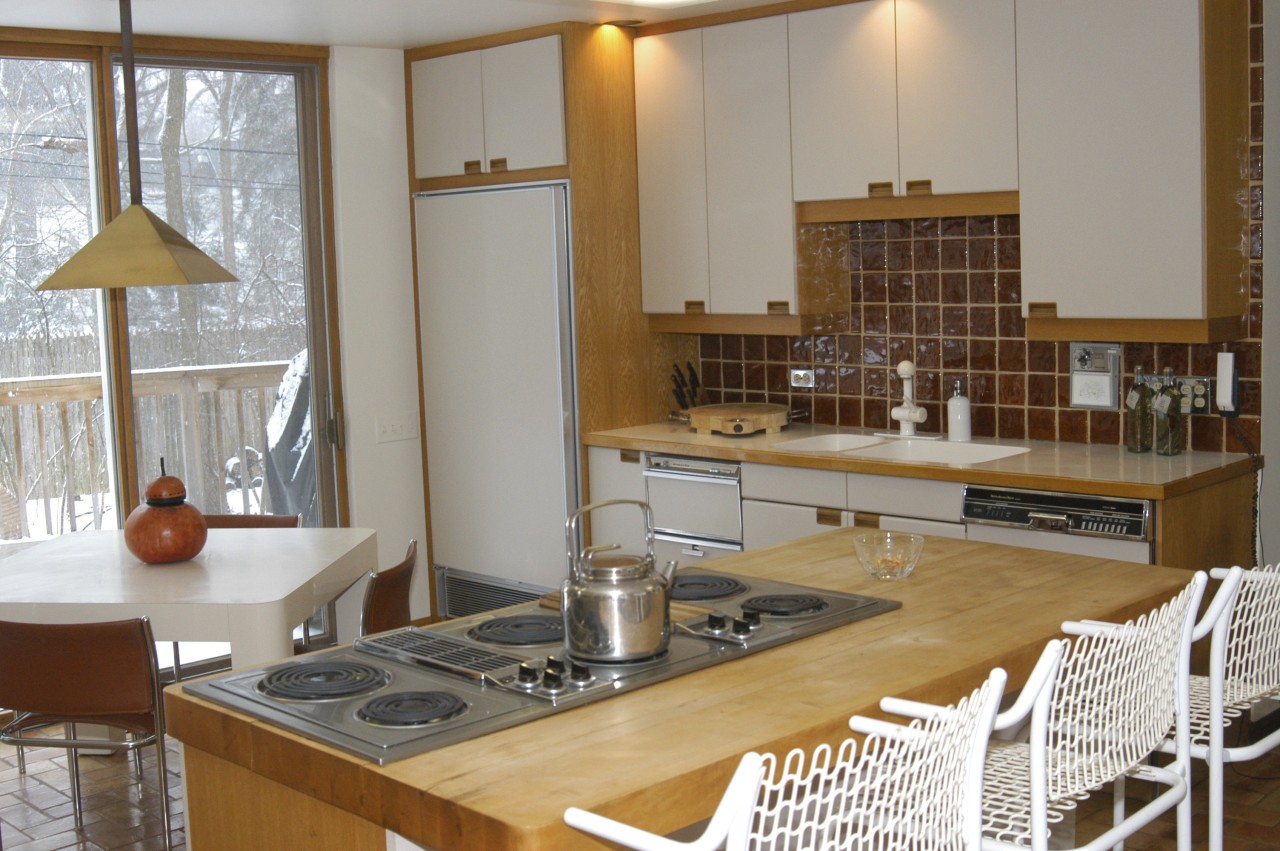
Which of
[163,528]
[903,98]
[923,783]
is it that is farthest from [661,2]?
[923,783]

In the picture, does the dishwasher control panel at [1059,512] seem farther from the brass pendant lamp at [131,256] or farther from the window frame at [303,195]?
the window frame at [303,195]

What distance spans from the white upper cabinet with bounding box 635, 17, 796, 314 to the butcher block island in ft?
7.82

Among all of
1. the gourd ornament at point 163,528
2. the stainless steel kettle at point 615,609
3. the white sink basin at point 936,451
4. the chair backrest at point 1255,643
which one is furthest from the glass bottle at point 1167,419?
the gourd ornament at point 163,528

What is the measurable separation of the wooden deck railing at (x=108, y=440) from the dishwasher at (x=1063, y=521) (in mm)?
2970

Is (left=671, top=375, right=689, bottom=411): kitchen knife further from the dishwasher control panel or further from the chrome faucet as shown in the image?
the dishwasher control panel

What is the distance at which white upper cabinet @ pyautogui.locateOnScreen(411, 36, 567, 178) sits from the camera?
523 cm

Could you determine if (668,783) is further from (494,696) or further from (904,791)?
(494,696)

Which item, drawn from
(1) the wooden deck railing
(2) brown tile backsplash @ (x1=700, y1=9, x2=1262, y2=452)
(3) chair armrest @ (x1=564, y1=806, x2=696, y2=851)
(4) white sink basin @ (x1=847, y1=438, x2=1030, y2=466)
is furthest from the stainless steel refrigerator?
(3) chair armrest @ (x1=564, y1=806, x2=696, y2=851)

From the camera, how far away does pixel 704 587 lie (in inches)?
114

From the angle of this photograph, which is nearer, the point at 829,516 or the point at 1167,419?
the point at 1167,419

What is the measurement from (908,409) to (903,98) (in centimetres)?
114

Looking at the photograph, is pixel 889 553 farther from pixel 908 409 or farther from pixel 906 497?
pixel 908 409

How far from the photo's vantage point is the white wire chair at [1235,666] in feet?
8.24

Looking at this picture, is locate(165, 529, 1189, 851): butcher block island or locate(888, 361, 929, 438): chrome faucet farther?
locate(888, 361, 929, 438): chrome faucet
